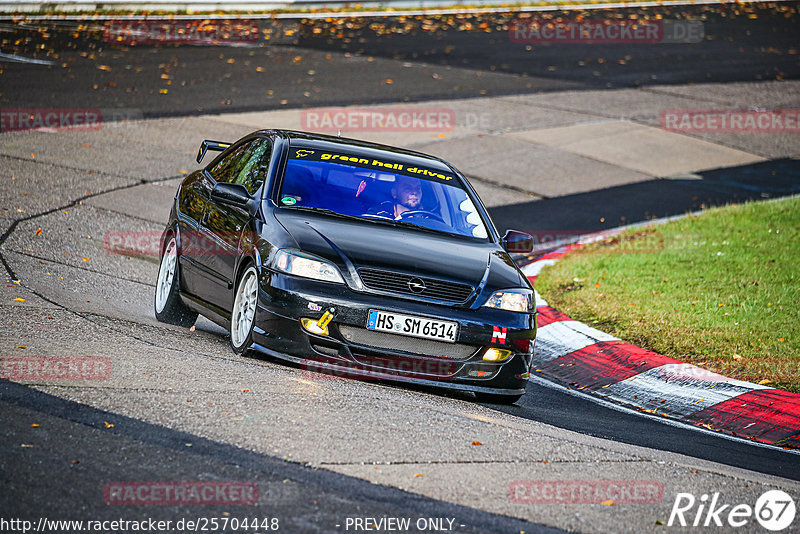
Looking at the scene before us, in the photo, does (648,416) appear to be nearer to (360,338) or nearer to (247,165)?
(360,338)

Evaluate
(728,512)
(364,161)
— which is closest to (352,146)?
(364,161)

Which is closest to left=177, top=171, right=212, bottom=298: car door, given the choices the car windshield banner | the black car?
the black car

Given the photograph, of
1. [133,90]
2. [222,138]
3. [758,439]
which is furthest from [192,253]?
[133,90]

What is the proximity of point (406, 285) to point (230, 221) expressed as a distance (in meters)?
1.66

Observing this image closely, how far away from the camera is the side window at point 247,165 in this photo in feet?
27.2

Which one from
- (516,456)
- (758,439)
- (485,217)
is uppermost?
(485,217)

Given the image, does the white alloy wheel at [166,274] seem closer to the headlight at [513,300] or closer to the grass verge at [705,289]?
the headlight at [513,300]

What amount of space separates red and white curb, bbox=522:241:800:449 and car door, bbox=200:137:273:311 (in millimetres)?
2675

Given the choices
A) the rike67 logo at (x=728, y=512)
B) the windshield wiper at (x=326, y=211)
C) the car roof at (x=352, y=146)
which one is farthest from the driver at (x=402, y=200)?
the rike67 logo at (x=728, y=512)

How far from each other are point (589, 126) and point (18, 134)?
361 inches

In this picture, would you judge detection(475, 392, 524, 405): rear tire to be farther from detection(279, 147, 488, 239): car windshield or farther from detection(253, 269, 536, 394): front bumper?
detection(279, 147, 488, 239): car windshield

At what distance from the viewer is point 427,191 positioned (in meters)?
8.38

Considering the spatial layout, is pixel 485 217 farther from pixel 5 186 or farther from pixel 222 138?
pixel 222 138

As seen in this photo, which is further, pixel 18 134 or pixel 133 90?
pixel 133 90
